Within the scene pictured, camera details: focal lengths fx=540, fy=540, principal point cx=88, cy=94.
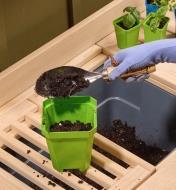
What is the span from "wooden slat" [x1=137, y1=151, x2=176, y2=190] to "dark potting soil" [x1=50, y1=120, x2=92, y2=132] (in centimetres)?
16

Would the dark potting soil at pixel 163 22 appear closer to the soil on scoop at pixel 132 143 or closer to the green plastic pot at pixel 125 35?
the green plastic pot at pixel 125 35

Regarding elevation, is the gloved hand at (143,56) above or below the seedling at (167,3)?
above

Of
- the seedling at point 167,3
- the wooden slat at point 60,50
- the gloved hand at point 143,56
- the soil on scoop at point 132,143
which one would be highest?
the gloved hand at point 143,56

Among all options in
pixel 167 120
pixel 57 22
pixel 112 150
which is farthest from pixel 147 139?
pixel 57 22

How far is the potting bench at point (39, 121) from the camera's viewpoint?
1.06 m

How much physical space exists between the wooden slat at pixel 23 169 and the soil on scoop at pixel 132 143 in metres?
0.24

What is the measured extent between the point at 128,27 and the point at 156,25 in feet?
0.23

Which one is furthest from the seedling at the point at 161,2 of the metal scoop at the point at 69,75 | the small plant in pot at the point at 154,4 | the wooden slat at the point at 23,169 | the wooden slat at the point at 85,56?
the wooden slat at the point at 23,169

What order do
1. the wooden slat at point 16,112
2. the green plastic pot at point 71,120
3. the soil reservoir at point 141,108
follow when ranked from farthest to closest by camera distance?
the soil reservoir at point 141,108
the wooden slat at point 16,112
the green plastic pot at point 71,120

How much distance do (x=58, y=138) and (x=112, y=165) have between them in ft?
0.48

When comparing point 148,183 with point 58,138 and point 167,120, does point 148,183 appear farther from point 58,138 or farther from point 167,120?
point 167,120

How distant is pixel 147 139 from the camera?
130cm

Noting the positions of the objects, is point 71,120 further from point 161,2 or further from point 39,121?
point 161,2

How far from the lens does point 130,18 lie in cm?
134
